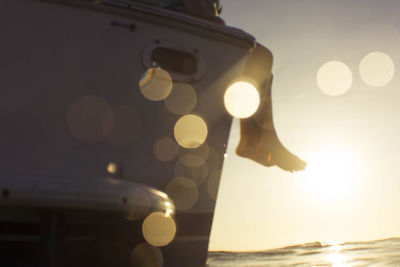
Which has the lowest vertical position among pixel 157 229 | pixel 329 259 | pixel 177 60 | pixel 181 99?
pixel 329 259

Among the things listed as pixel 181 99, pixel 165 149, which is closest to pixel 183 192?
pixel 165 149

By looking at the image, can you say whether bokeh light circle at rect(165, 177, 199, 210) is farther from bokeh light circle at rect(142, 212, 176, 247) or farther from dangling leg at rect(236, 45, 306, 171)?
dangling leg at rect(236, 45, 306, 171)

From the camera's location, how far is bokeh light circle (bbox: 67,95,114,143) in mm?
2426

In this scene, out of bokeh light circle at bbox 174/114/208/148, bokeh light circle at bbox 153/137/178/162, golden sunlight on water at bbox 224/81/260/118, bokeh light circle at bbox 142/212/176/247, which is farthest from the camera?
golden sunlight on water at bbox 224/81/260/118

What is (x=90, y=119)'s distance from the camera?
2457mm

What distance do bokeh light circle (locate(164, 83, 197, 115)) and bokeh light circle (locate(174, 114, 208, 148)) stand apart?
6cm

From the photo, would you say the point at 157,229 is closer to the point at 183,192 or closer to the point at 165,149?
the point at 183,192

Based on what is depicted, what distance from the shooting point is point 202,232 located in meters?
2.82

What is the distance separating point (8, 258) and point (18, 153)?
1.89 ft

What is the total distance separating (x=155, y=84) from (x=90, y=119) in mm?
480

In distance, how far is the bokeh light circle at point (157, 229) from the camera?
2285mm

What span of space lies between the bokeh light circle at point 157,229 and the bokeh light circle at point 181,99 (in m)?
0.73

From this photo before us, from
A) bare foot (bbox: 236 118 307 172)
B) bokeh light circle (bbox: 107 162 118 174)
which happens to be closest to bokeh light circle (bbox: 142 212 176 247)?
bokeh light circle (bbox: 107 162 118 174)

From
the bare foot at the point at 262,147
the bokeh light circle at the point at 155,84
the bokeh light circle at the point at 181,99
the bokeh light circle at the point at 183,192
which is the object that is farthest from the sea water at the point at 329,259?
the bokeh light circle at the point at 155,84
